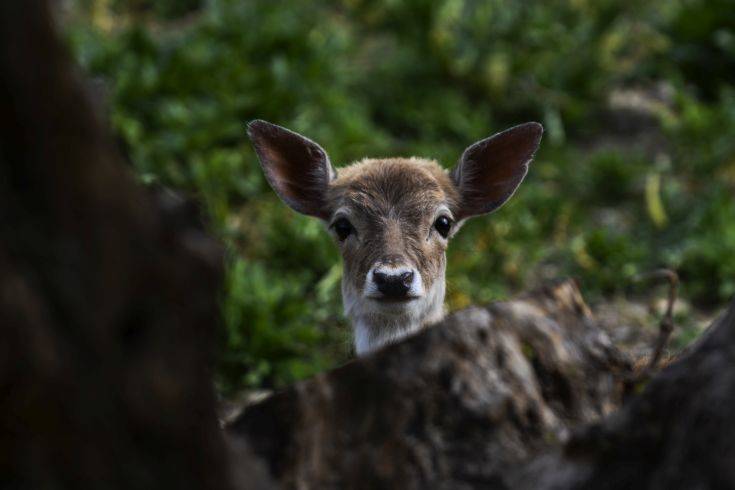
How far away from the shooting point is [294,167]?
17.2ft

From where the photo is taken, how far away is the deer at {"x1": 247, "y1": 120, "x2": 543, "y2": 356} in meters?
4.85

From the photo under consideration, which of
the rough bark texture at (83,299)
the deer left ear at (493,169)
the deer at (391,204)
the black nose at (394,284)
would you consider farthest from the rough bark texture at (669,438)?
the deer left ear at (493,169)

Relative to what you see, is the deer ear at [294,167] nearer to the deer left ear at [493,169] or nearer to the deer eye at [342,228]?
the deer eye at [342,228]

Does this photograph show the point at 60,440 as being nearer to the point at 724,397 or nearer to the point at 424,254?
the point at 724,397

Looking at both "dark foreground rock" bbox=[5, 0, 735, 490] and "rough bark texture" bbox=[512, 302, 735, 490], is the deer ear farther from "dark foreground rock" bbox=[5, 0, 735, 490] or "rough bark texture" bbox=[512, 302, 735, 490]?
"rough bark texture" bbox=[512, 302, 735, 490]

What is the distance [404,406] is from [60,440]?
0.87 meters

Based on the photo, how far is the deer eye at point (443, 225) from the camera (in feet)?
16.9

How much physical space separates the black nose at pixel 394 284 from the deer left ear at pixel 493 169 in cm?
78

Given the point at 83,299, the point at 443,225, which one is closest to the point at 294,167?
the point at 443,225

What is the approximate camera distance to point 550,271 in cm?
758

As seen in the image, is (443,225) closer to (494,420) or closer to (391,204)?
(391,204)

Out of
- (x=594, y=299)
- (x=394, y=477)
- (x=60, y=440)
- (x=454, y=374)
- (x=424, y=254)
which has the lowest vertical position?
(x=60, y=440)

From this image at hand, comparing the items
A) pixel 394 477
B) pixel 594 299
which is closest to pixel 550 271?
pixel 594 299

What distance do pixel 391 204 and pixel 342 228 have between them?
0.89 ft
